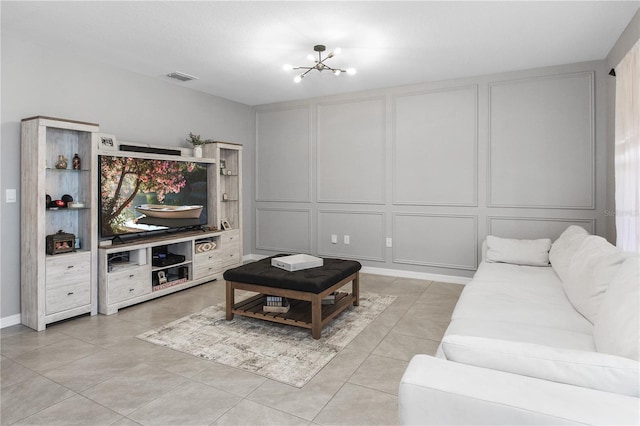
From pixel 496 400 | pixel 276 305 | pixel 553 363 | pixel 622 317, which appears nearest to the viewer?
pixel 496 400

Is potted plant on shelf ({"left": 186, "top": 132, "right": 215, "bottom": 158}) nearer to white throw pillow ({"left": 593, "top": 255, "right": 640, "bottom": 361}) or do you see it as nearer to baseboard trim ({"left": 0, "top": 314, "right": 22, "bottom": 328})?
baseboard trim ({"left": 0, "top": 314, "right": 22, "bottom": 328})

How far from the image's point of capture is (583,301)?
210 centimetres

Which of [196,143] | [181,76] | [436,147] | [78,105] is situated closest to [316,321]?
[436,147]

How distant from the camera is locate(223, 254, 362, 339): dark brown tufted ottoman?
2.90 metres

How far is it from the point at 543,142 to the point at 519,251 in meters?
1.39

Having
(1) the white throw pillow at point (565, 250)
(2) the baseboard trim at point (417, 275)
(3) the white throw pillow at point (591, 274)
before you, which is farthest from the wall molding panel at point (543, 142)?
(3) the white throw pillow at point (591, 274)

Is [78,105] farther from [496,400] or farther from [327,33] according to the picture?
[496,400]

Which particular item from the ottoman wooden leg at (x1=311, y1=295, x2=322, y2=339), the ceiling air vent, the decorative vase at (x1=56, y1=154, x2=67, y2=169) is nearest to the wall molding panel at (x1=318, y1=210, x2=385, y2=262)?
the ottoman wooden leg at (x1=311, y1=295, x2=322, y2=339)

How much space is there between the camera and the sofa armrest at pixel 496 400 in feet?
2.92

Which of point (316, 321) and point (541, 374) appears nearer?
point (541, 374)

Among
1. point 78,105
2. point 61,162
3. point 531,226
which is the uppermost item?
point 78,105

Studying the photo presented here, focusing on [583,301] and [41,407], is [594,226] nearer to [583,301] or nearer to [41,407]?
[583,301]

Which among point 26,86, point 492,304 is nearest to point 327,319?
point 492,304

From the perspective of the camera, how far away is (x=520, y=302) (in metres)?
2.40
